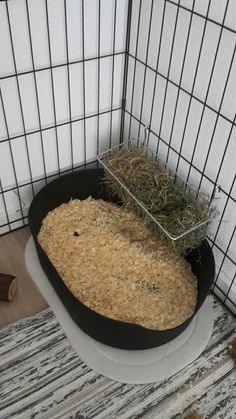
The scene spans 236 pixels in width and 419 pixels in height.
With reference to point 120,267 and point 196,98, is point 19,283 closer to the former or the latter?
point 120,267

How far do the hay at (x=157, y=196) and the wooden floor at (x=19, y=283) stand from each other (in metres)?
0.45

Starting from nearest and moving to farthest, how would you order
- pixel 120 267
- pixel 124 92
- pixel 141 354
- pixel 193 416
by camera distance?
pixel 193 416, pixel 141 354, pixel 120 267, pixel 124 92

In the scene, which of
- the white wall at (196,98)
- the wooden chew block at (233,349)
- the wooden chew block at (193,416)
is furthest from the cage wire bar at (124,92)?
the wooden chew block at (193,416)

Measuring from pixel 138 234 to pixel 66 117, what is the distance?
0.53 meters

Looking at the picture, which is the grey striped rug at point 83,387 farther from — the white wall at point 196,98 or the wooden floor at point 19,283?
the white wall at point 196,98

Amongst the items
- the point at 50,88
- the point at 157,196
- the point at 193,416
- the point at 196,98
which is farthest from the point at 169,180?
the point at 193,416

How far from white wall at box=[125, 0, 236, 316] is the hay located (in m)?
0.06

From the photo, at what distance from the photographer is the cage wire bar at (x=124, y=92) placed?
4.27ft

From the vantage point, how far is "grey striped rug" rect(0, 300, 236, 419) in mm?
1348

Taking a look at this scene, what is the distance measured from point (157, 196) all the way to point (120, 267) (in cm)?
29

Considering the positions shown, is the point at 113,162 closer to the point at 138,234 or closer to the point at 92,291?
the point at 138,234

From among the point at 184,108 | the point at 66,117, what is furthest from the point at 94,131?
the point at 184,108

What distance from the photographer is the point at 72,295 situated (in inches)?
53.9

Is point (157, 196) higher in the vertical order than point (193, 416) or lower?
higher
